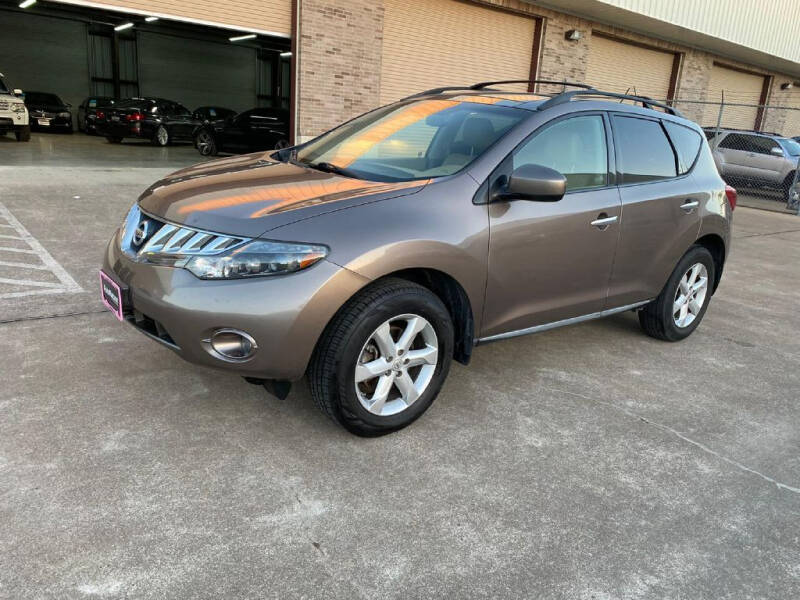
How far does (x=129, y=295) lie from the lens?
296cm

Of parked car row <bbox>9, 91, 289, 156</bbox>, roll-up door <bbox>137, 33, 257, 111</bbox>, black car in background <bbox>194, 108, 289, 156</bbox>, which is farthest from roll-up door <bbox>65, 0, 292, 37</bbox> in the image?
roll-up door <bbox>137, 33, 257, 111</bbox>

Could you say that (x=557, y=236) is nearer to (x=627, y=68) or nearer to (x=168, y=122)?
(x=627, y=68)

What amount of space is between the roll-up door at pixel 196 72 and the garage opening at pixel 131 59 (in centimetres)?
4

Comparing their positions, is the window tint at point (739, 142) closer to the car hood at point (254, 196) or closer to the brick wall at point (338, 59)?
the brick wall at point (338, 59)

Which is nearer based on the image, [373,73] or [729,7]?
[373,73]

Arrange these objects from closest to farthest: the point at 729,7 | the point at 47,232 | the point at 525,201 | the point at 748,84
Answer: the point at 525,201 < the point at 47,232 < the point at 729,7 < the point at 748,84

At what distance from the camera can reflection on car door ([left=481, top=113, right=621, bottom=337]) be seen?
11.0 feet

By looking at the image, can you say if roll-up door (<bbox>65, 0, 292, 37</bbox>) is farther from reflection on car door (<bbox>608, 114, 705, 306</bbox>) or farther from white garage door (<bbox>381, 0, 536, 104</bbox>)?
reflection on car door (<bbox>608, 114, 705, 306</bbox>)

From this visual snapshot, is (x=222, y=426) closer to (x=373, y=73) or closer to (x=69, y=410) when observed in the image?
(x=69, y=410)

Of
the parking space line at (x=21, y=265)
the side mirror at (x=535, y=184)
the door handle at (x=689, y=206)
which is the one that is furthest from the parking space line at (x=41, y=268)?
the door handle at (x=689, y=206)

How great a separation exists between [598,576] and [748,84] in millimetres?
25558

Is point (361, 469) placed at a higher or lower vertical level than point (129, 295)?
lower

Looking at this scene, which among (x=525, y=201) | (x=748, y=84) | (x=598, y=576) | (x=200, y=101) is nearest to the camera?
(x=598, y=576)

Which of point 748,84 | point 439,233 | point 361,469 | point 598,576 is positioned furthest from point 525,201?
point 748,84
